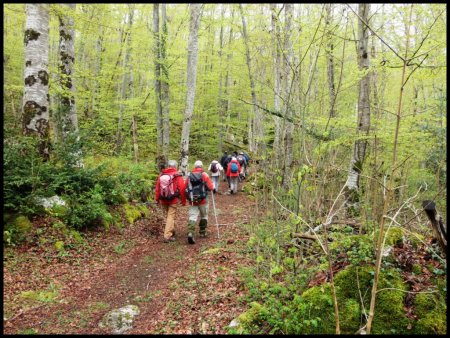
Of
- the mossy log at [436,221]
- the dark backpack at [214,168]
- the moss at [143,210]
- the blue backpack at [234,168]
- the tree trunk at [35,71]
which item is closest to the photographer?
the mossy log at [436,221]

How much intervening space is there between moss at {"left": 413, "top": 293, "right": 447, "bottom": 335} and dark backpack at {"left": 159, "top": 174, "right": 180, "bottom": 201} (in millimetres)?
5520

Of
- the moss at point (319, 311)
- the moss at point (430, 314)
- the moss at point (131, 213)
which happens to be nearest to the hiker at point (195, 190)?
the moss at point (131, 213)

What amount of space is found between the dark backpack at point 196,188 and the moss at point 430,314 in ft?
16.8

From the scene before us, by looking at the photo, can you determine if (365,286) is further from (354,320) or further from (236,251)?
(236,251)

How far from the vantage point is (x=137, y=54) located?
17.0m

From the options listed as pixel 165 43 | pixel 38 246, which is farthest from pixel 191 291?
pixel 165 43

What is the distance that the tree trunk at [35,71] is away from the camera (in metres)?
6.46

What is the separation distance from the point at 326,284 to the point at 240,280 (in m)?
1.79

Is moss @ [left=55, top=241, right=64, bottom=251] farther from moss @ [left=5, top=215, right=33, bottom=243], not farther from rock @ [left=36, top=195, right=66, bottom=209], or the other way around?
rock @ [left=36, top=195, right=66, bottom=209]

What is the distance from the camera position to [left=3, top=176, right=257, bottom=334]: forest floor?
4090 mm

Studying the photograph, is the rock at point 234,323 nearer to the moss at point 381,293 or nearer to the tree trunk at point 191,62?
the moss at point 381,293

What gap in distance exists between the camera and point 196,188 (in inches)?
298

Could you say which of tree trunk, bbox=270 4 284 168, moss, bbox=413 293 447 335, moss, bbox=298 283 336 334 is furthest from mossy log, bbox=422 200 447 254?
tree trunk, bbox=270 4 284 168

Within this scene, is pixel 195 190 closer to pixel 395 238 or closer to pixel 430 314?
pixel 395 238
